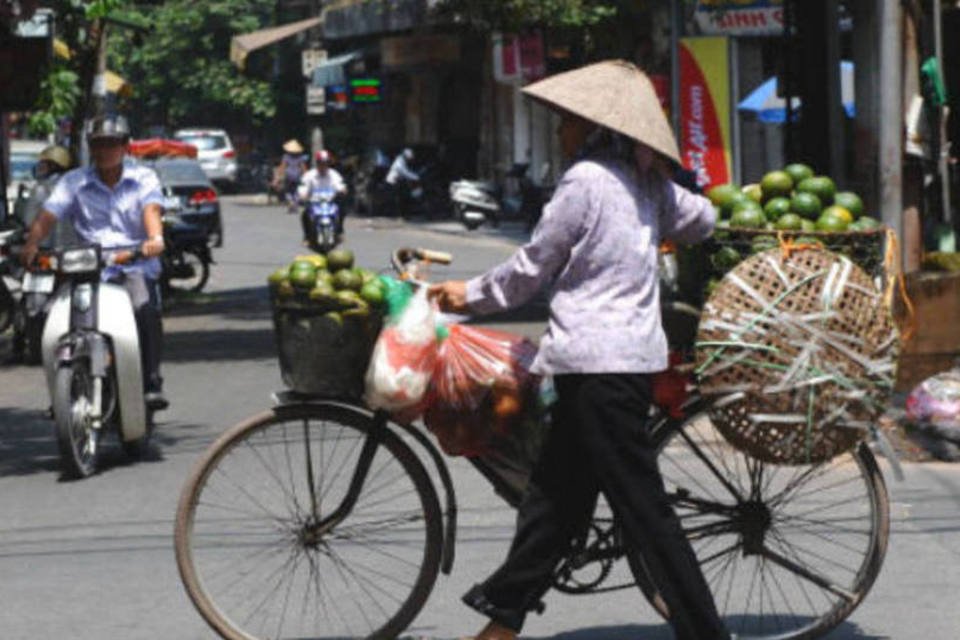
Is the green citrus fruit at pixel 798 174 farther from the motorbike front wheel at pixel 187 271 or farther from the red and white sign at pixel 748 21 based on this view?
the red and white sign at pixel 748 21

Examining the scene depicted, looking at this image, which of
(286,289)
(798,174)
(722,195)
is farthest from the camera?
(798,174)

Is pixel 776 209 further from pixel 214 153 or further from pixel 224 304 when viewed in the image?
pixel 214 153

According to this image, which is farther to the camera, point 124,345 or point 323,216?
point 323,216

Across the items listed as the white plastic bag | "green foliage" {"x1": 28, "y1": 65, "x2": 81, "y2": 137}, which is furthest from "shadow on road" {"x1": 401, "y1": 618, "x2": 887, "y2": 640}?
"green foliage" {"x1": 28, "y1": 65, "x2": 81, "y2": 137}

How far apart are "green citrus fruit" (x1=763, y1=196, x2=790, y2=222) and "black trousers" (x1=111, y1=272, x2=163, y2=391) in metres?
4.32

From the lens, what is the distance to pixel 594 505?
599 cm

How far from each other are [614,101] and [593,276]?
1.48 feet

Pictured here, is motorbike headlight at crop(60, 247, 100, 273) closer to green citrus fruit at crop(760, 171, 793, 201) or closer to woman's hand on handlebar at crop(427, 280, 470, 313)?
green citrus fruit at crop(760, 171, 793, 201)

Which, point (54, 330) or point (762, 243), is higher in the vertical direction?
point (762, 243)

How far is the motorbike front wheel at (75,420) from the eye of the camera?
33.2 ft

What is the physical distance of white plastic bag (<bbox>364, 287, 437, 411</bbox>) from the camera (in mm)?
5770

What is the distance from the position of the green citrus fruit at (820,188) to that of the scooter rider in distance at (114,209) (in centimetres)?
407

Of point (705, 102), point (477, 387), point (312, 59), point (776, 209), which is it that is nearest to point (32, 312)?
point (776, 209)

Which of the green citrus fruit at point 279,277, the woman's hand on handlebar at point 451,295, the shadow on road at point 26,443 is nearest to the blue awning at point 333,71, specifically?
the shadow on road at point 26,443
